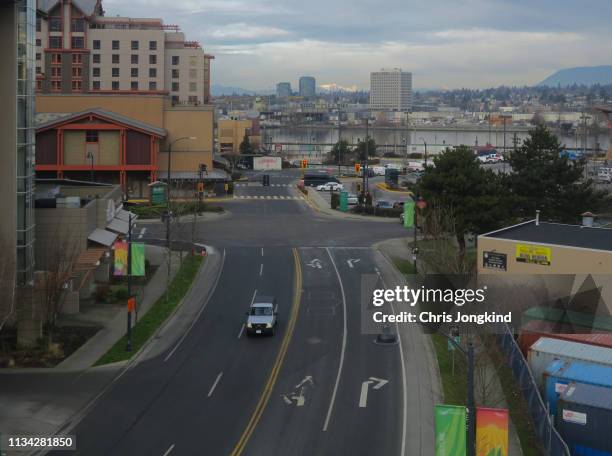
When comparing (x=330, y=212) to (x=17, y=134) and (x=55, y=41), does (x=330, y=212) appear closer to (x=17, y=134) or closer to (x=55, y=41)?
(x=17, y=134)

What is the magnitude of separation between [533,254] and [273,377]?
550 inches

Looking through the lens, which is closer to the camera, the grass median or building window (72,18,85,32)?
the grass median

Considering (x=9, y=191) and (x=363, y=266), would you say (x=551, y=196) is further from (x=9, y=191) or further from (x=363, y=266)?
(x=9, y=191)

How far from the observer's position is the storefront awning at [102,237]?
129 ft

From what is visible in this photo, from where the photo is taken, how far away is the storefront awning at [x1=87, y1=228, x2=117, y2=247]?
39.2 m

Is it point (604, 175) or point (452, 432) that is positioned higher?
point (604, 175)

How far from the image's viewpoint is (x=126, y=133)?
245 ft

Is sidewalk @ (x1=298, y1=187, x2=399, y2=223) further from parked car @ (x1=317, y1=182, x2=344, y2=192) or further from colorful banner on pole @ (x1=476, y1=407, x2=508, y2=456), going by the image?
colorful banner on pole @ (x1=476, y1=407, x2=508, y2=456)

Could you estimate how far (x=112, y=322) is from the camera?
34.9 meters

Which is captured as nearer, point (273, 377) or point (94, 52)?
point (273, 377)

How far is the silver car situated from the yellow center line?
0.73m

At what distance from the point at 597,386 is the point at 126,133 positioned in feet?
193

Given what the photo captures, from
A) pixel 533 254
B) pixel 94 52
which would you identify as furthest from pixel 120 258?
pixel 94 52

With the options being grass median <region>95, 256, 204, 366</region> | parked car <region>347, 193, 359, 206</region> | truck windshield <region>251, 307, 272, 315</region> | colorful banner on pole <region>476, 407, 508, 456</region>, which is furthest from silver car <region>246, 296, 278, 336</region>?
parked car <region>347, 193, 359, 206</region>
